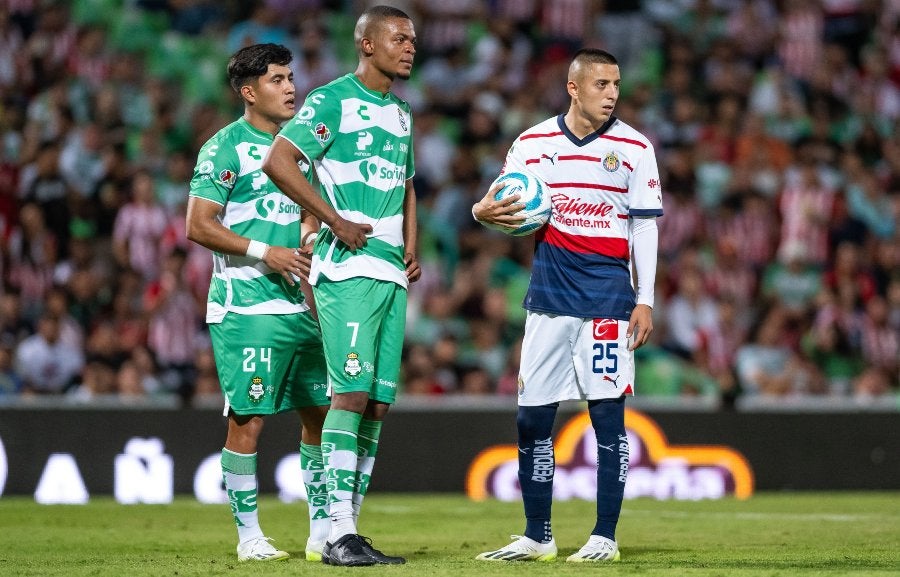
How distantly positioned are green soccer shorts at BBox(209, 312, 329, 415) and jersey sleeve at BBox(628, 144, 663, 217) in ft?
5.74

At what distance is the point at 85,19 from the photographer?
17422 mm

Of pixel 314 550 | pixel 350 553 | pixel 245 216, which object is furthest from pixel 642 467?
pixel 350 553

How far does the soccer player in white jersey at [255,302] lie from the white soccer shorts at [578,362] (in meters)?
1.13

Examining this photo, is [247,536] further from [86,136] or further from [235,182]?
[86,136]

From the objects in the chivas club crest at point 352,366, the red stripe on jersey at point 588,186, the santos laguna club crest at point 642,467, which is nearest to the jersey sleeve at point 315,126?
the chivas club crest at point 352,366

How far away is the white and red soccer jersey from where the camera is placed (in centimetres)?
727

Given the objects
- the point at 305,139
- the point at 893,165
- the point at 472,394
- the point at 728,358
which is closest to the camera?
the point at 305,139

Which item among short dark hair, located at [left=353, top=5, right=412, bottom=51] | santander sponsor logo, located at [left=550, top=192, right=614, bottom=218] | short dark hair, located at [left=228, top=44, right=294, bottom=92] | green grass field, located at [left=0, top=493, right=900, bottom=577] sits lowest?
green grass field, located at [left=0, top=493, right=900, bottom=577]

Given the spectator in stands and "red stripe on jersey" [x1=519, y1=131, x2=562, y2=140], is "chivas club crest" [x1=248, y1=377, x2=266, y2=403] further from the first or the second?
the spectator in stands

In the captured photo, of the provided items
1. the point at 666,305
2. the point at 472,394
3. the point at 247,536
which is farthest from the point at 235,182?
the point at 666,305

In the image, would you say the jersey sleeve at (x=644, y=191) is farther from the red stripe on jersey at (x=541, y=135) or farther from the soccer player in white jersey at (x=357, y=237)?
the soccer player in white jersey at (x=357, y=237)

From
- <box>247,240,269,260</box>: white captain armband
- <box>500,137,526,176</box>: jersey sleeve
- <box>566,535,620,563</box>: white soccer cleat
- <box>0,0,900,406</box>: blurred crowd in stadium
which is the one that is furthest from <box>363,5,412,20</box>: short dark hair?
<box>0,0,900,406</box>: blurred crowd in stadium

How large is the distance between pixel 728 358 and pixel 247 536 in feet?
27.4

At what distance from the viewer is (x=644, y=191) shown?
287 inches
